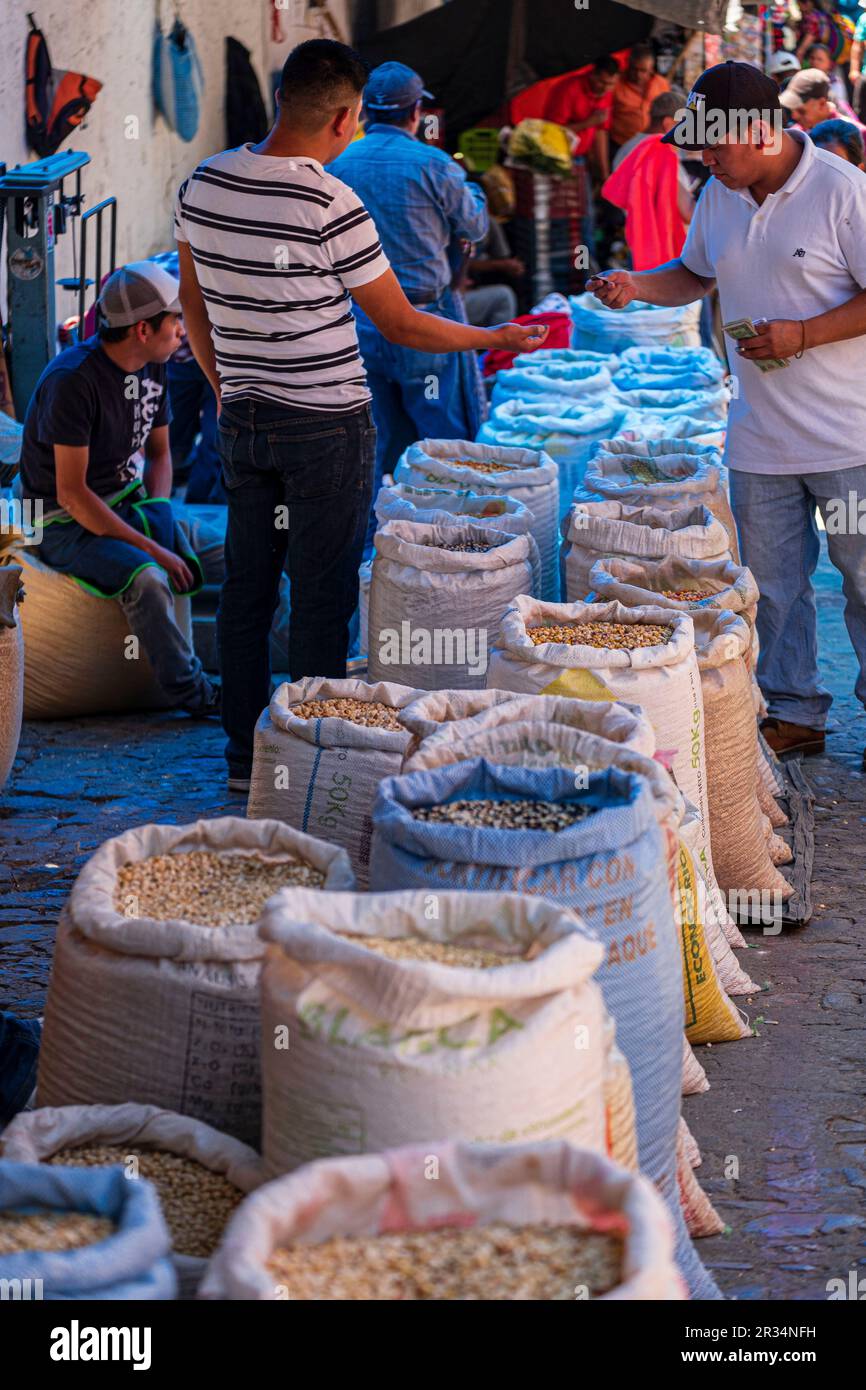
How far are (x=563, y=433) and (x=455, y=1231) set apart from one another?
359 cm

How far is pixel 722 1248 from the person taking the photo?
2.25 m

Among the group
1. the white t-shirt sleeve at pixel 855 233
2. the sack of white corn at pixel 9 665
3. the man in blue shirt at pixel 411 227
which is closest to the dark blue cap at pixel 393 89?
the man in blue shirt at pixel 411 227

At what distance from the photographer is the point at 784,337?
3.87m

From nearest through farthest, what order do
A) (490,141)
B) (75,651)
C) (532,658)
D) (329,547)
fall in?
(532,658) → (329,547) → (75,651) → (490,141)

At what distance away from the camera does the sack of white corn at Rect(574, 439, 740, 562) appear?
390 cm

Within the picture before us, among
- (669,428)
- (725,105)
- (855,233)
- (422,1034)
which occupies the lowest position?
(422,1034)

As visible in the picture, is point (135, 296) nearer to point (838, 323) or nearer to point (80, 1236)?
point (838, 323)

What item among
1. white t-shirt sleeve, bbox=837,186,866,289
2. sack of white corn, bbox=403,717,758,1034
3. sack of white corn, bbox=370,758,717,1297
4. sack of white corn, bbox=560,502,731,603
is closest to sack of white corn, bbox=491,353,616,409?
white t-shirt sleeve, bbox=837,186,866,289

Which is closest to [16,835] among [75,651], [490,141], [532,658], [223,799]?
[223,799]

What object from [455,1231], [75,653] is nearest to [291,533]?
[75,653]

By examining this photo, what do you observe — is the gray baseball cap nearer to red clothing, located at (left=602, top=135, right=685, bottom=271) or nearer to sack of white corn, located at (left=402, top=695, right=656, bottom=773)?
sack of white corn, located at (left=402, top=695, right=656, bottom=773)
